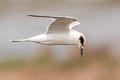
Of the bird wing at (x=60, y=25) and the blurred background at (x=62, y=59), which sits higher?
the bird wing at (x=60, y=25)

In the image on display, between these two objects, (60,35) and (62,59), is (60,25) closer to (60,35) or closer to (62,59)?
(60,35)

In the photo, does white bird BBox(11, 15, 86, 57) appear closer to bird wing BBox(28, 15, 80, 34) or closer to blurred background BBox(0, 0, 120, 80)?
bird wing BBox(28, 15, 80, 34)

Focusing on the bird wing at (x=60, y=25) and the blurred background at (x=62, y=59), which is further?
the blurred background at (x=62, y=59)

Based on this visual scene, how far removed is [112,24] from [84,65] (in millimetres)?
1221

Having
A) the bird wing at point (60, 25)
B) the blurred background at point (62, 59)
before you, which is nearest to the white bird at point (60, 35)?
the bird wing at point (60, 25)

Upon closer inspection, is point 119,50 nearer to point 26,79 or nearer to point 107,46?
point 107,46

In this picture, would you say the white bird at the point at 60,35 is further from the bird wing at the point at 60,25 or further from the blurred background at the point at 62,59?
the blurred background at the point at 62,59

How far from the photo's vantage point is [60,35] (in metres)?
1.32

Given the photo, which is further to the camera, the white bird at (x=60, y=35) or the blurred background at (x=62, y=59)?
the blurred background at (x=62, y=59)

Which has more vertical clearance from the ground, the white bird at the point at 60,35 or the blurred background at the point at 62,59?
the white bird at the point at 60,35

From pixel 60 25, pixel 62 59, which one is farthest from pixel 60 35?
pixel 62 59

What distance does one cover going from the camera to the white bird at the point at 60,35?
128 cm

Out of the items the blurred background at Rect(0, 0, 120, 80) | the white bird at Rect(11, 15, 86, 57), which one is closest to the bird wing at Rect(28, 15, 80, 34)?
the white bird at Rect(11, 15, 86, 57)

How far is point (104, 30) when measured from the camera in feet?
15.9
